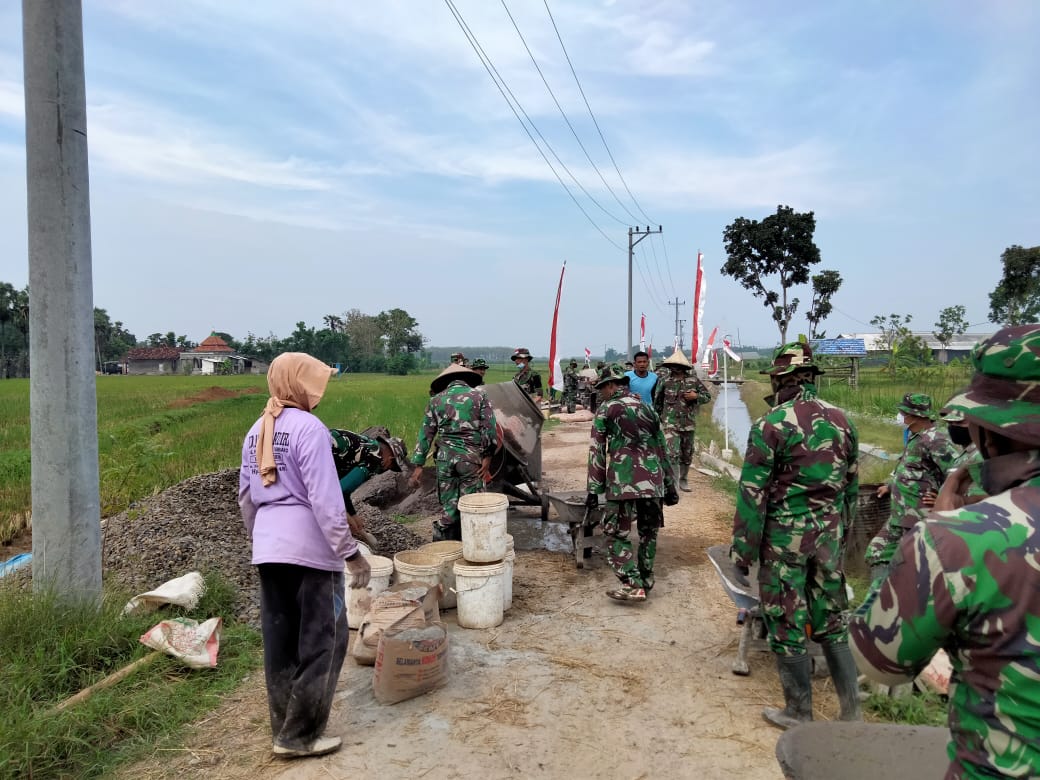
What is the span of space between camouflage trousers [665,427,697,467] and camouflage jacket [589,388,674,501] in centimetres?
392

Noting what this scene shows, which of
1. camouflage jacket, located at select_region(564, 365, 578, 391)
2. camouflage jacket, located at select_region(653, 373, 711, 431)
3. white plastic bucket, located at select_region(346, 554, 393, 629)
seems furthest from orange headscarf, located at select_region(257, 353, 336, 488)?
camouflage jacket, located at select_region(564, 365, 578, 391)

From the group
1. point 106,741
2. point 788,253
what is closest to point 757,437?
point 106,741

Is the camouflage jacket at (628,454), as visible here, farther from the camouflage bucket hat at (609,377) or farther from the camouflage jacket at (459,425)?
the camouflage jacket at (459,425)

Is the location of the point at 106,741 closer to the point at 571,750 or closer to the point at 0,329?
the point at 571,750

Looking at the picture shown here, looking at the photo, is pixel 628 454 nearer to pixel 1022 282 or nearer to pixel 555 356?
pixel 555 356

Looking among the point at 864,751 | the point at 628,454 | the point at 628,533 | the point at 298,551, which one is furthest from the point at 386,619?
the point at 864,751

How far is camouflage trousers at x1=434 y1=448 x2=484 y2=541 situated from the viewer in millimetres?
5776

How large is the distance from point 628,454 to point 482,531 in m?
1.30

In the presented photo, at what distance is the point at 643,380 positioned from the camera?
963 centimetres

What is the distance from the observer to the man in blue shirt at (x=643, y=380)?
950 cm

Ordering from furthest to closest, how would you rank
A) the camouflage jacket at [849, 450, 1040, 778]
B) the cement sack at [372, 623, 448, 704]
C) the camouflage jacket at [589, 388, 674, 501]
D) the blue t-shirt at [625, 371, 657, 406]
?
the blue t-shirt at [625, 371, 657, 406] → the camouflage jacket at [589, 388, 674, 501] → the cement sack at [372, 623, 448, 704] → the camouflage jacket at [849, 450, 1040, 778]

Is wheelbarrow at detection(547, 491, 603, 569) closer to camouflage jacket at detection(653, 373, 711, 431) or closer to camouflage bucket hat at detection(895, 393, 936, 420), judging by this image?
camouflage bucket hat at detection(895, 393, 936, 420)

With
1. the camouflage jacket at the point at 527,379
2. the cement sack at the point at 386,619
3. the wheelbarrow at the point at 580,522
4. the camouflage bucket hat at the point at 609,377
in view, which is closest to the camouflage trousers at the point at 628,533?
the wheelbarrow at the point at 580,522

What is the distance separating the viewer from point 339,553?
3088 mm
